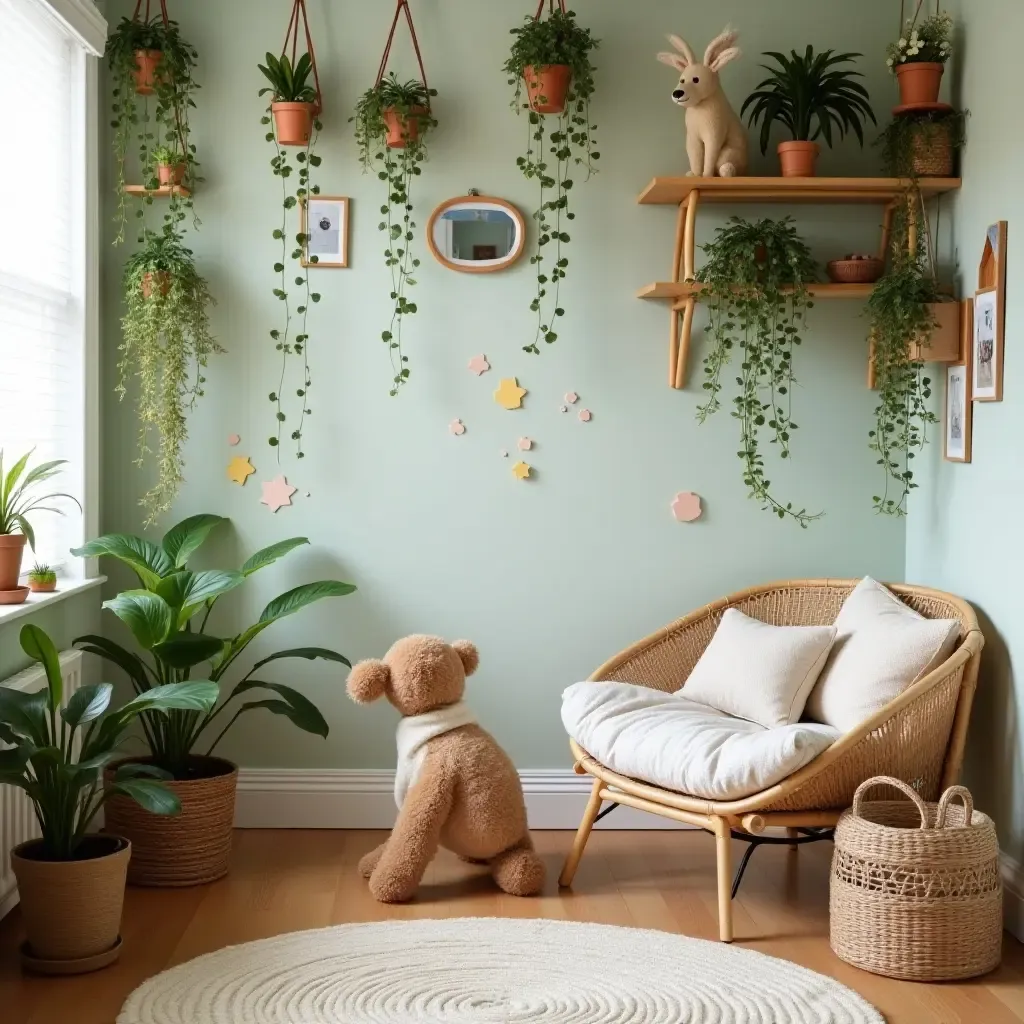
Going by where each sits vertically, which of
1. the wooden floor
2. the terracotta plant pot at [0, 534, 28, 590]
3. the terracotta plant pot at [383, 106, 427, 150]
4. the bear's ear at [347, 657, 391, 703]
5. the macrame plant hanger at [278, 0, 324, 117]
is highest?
the macrame plant hanger at [278, 0, 324, 117]

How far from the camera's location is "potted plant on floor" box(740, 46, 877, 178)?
362 centimetres

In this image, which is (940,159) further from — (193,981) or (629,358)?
(193,981)

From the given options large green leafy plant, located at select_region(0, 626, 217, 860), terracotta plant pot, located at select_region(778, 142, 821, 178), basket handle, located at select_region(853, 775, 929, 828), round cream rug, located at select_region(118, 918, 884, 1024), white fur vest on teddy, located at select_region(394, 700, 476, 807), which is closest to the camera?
round cream rug, located at select_region(118, 918, 884, 1024)

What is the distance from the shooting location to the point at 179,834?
3330 millimetres

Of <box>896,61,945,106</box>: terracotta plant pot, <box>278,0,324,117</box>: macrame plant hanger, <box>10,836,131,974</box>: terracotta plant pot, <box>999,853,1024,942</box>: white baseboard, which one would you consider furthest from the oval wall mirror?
<box>999,853,1024,942</box>: white baseboard

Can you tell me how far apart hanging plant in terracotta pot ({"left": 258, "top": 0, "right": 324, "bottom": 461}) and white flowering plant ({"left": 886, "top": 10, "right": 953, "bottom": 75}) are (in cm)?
162

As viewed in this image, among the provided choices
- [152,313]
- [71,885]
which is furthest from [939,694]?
[152,313]

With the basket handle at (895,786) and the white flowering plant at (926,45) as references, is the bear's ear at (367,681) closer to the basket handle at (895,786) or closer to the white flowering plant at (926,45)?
the basket handle at (895,786)

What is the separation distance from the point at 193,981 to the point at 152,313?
1803 millimetres

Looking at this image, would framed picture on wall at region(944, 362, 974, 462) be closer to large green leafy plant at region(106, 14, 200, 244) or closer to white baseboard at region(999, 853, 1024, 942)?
white baseboard at region(999, 853, 1024, 942)

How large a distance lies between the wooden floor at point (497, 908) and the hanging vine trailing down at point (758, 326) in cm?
109

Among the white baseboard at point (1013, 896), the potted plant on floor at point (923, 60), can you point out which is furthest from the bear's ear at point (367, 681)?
the potted plant on floor at point (923, 60)

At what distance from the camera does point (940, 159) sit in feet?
11.7

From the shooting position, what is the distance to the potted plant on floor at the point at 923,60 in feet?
11.5
